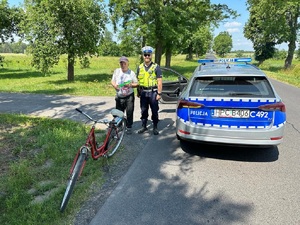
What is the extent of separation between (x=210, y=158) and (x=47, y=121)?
4.36 meters

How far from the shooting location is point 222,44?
108375mm

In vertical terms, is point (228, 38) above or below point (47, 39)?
above

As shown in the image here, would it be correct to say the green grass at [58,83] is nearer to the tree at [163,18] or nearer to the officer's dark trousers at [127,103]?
the tree at [163,18]

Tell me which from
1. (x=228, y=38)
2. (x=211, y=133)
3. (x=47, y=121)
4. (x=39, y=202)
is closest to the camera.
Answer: (x=39, y=202)

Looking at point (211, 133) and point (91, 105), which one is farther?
point (91, 105)

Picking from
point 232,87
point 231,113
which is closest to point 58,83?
point 232,87

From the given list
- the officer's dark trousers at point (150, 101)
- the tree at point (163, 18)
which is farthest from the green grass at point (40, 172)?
the tree at point (163, 18)

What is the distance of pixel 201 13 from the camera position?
20938 millimetres

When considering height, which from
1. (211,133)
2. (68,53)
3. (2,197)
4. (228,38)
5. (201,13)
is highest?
(228,38)

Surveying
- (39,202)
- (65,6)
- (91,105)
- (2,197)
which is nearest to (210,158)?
(39,202)

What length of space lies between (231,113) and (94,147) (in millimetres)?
2171

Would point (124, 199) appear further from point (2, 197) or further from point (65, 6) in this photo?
point (65, 6)

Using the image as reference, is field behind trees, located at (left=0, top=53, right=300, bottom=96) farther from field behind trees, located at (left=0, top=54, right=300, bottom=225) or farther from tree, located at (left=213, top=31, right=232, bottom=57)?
tree, located at (left=213, top=31, right=232, bottom=57)

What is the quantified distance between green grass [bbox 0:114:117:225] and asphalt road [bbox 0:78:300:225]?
438 mm
